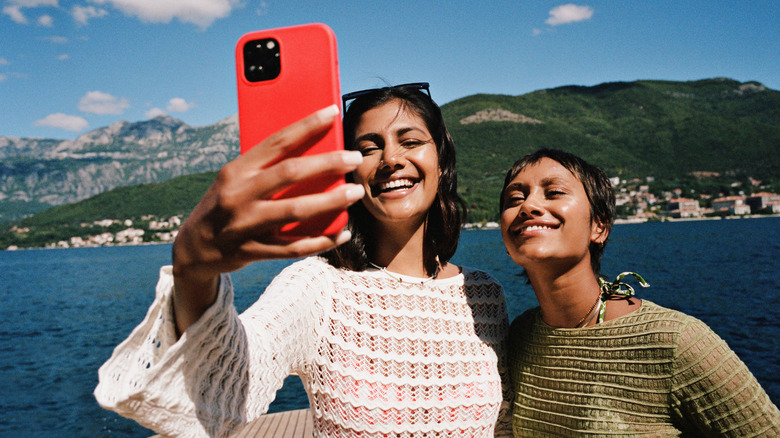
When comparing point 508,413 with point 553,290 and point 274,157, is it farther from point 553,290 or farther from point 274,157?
point 274,157

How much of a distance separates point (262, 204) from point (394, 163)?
43.3 inches

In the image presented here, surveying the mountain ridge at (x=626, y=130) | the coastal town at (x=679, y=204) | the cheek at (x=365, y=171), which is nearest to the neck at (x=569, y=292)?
the cheek at (x=365, y=171)

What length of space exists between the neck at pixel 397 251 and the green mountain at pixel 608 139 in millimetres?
79528

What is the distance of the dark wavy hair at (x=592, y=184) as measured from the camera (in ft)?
6.40

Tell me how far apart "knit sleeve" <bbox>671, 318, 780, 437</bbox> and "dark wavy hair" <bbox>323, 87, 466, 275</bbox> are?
3.24ft

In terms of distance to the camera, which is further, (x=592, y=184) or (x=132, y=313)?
(x=132, y=313)

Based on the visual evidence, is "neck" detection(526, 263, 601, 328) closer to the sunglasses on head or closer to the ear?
the ear

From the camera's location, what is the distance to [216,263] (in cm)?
80

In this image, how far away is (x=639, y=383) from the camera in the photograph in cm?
167

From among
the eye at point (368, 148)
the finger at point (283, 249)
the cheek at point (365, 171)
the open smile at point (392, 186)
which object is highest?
the eye at point (368, 148)

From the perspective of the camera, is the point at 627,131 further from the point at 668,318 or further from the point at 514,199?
the point at 668,318

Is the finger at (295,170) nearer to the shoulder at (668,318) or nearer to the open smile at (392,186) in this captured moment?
the open smile at (392,186)

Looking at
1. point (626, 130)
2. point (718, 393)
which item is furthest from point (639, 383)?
point (626, 130)

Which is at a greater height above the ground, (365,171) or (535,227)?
(365,171)
